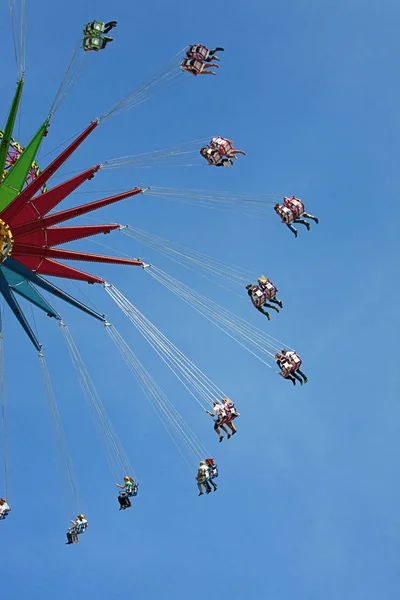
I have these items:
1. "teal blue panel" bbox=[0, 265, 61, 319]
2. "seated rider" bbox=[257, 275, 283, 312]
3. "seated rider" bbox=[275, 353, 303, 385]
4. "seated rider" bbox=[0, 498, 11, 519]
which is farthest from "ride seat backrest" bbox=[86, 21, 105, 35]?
"seated rider" bbox=[0, 498, 11, 519]

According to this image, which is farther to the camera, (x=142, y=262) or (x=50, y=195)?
(x=142, y=262)

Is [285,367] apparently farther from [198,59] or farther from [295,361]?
[198,59]

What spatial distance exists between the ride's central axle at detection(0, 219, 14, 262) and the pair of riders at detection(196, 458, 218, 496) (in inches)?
499

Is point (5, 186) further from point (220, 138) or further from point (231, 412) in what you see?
point (231, 412)

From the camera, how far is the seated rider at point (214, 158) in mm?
36031

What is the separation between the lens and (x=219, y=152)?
118 ft

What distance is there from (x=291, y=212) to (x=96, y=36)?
1141cm

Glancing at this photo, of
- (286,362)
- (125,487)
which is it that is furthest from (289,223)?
(125,487)

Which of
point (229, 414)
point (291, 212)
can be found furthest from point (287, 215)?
point (229, 414)

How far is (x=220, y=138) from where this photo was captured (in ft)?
119

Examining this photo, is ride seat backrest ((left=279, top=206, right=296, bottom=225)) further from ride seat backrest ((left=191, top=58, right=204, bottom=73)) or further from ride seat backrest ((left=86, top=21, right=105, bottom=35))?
ride seat backrest ((left=86, top=21, right=105, bottom=35))

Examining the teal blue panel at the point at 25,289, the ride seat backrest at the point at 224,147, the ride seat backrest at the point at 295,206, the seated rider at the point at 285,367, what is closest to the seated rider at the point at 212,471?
the seated rider at the point at 285,367

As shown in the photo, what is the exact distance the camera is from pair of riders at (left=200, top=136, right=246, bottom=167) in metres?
36.0

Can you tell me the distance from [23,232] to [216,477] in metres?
13.7
